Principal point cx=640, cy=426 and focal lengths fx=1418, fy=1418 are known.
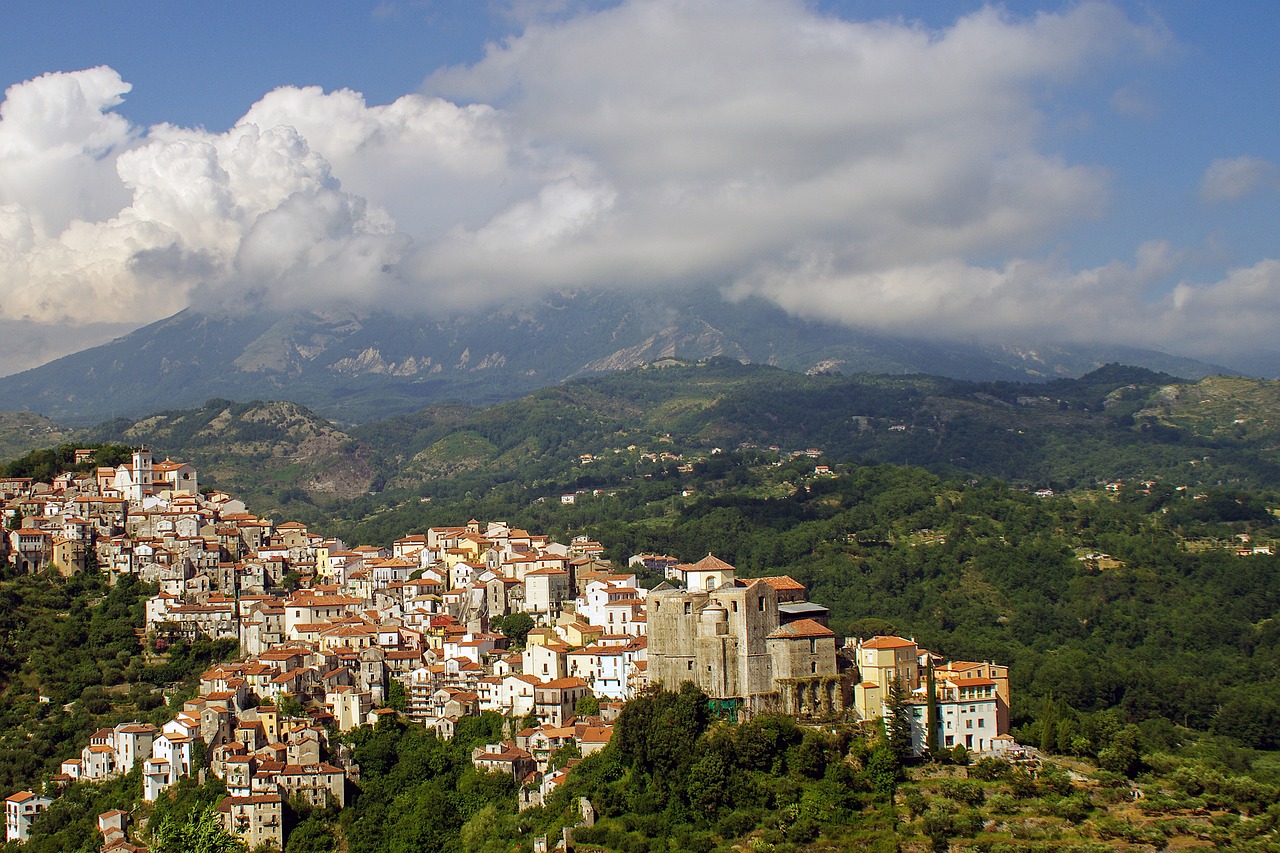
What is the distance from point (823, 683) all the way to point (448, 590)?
99.0 feet

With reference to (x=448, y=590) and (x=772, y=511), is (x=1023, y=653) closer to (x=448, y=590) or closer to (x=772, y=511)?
(x=448, y=590)

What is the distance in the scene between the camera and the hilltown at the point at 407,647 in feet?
153

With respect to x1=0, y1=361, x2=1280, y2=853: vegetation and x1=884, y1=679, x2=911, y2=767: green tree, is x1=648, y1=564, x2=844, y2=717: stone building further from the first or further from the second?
x1=884, y1=679, x2=911, y2=767: green tree

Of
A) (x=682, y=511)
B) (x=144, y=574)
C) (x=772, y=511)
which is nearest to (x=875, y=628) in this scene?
(x=144, y=574)

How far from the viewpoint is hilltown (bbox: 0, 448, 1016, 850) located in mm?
46562

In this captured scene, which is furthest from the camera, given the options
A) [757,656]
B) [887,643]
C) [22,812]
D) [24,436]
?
[24,436]

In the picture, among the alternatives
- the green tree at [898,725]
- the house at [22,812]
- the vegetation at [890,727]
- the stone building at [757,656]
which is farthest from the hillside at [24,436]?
the green tree at [898,725]

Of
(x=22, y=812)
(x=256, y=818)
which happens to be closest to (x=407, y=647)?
(x=256, y=818)

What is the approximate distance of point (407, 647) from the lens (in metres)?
61.6

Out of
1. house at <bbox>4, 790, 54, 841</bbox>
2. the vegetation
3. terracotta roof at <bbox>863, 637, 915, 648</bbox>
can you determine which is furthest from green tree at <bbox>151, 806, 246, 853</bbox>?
terracotta roof at <bbox>863, 637, 915, 648</bbox>

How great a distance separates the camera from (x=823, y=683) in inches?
1826

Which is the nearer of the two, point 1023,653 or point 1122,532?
point 1023,653

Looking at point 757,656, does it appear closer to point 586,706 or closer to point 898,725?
point 898,725

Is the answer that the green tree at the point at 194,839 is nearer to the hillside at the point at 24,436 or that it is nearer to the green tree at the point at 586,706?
the green tree at the point at 586,706
